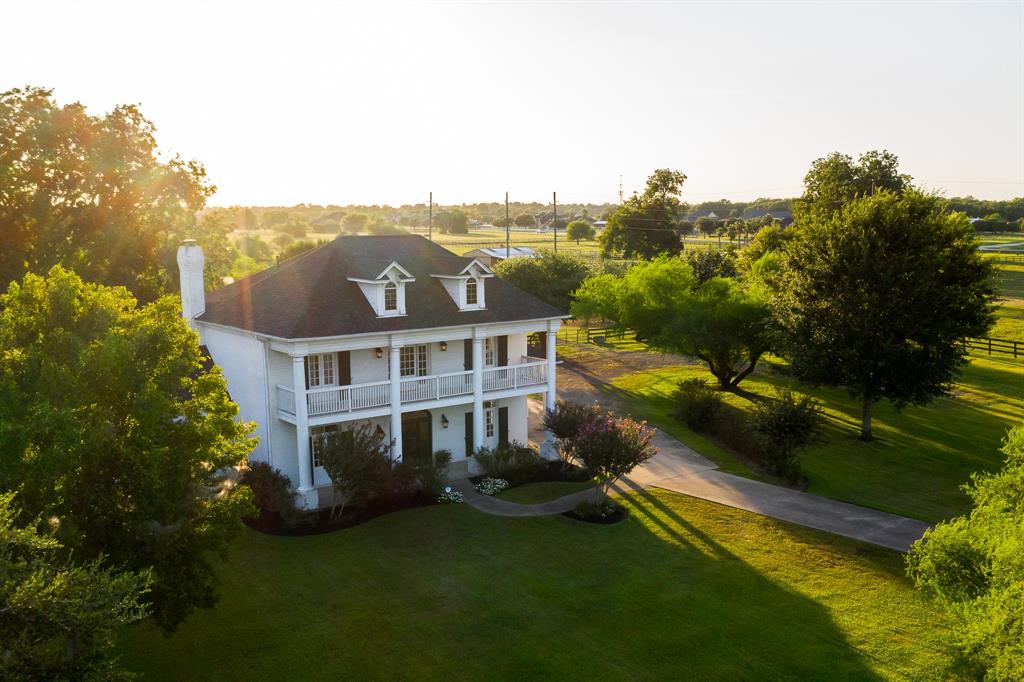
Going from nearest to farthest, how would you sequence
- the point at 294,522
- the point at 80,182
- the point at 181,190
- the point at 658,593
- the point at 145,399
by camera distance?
the point at 145,399 < the point at 658,593 < the point at 294,522 < the point at 80,182 < the point at 181,190

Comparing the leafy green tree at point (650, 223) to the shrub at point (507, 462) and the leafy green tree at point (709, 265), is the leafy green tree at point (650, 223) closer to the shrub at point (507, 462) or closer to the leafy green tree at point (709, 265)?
the leafy green tree at point (709, 265)

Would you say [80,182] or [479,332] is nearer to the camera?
[479,332]

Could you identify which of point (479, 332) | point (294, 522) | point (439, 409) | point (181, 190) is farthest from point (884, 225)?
point (181, 190)

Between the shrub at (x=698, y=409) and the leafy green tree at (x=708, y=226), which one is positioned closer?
the shrub at (x=698, y=409)

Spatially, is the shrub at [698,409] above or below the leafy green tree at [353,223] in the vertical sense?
below

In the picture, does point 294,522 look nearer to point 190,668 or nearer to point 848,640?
point 190,668

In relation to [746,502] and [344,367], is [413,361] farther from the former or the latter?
[746,502]

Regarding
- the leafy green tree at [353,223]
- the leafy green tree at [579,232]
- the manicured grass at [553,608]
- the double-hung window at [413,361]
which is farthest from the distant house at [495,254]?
the leafy green tree at [353,223]

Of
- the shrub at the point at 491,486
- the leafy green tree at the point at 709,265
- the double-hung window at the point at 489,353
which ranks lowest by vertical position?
the shrub at the point at 491,486
